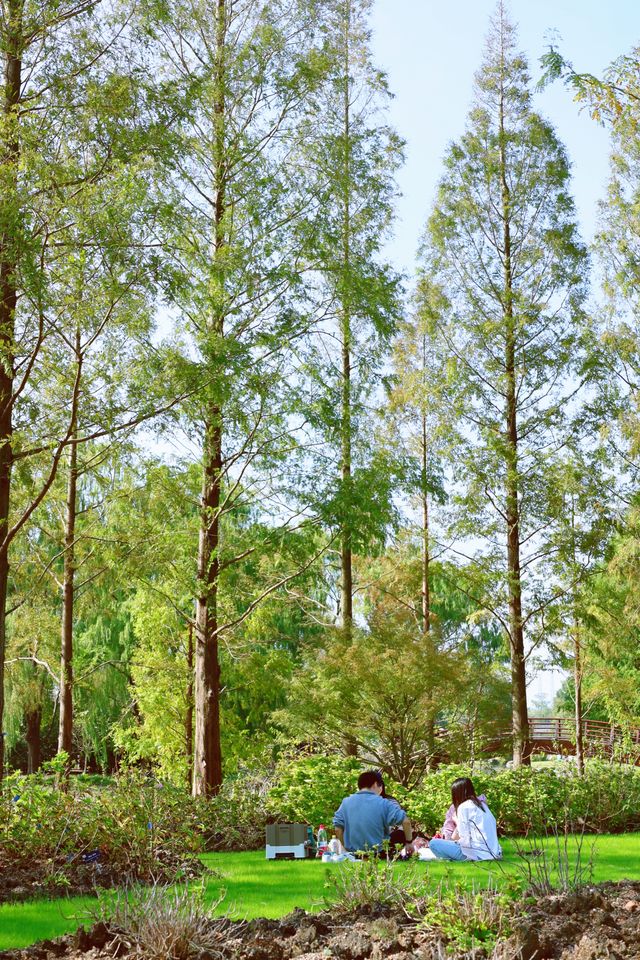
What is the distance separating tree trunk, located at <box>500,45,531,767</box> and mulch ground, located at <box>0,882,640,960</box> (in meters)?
10.0

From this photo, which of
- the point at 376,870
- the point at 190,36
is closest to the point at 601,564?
the point at 190,36

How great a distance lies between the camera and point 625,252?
17.7 metres

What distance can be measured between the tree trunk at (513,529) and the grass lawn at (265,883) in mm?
4219

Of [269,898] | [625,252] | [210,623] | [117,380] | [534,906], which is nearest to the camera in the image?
[534,906]

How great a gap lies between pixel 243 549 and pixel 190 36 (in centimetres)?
742

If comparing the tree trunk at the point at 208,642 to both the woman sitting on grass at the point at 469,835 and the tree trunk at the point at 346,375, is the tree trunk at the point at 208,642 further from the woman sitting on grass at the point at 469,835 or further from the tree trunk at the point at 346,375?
the woman sitting on grass at the point at 469,835

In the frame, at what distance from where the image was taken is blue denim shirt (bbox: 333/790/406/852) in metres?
8.60

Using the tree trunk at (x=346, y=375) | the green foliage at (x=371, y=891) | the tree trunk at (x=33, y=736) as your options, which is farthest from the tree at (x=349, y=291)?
the tree trunk at (x=33, y=736)

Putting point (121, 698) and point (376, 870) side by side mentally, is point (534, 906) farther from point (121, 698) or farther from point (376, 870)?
point (121, 698)

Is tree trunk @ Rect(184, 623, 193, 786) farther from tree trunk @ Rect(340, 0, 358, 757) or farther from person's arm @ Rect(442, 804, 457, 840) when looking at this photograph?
person's arm @ Rect(442, 804, 457, 840)

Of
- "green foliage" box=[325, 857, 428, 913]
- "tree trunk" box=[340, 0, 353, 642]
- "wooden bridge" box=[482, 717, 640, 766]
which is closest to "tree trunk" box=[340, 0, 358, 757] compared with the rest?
"tree trunk" box=[340, 0, 353, 642]

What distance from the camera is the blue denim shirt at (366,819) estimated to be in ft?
28.2

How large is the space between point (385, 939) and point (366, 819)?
13.2 feet

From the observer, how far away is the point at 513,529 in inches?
634
